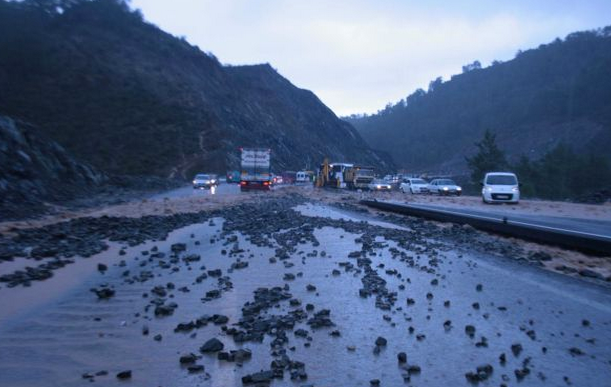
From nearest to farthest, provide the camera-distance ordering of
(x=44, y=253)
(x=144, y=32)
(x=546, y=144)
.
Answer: (x=44, y=253)
(x=144, y=32)
(x=546, y=144)

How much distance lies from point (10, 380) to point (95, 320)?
6.48 ft

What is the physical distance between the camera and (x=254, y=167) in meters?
48.2

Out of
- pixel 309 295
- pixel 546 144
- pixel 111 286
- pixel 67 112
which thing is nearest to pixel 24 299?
pixel 111 286

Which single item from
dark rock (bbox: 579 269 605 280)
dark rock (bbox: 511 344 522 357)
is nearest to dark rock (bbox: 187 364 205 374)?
dark rock (bbox: 511 344 522 357)

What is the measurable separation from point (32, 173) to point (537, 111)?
148m

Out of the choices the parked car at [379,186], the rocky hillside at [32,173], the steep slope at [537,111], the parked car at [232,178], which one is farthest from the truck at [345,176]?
the steep slope at [537,111]

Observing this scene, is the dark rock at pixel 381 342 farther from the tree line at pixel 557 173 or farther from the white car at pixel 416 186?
the tree line at pixel 557 173

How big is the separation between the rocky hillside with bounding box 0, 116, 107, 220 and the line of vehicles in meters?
12.6

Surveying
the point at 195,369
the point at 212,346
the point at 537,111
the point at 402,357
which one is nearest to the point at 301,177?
the point at 212,346

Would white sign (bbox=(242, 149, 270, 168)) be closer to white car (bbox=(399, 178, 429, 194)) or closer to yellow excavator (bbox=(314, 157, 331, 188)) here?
white car (bbox=(399, 178, 429, 194))

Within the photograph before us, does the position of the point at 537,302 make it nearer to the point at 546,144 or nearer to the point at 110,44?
the point at 110,44

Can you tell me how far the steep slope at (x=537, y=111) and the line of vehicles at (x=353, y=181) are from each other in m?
68.0

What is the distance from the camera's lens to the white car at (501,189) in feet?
108

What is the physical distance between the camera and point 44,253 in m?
11.2
